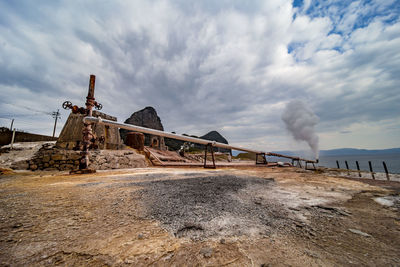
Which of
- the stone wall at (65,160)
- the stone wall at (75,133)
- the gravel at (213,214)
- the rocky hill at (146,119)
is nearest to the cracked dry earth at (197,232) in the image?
the gravel at (213,214)

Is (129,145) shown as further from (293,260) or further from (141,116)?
(141,116)

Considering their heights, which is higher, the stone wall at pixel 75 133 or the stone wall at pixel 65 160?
the stone wall at pixel 75 133

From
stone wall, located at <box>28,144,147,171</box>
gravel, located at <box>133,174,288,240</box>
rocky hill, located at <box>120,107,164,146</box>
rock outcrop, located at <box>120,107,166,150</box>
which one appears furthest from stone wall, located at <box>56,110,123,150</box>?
rocky hill, located at <box>120,107,164,146</box>

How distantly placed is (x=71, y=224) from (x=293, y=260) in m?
2.29

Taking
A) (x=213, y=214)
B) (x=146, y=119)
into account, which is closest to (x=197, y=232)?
(x=213, y=214)

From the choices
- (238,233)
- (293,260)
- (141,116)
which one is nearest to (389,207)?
(293,260)

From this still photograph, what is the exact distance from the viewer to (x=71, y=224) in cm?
168

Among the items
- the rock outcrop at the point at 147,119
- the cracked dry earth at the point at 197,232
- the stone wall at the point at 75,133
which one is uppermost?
the rock outcrop at the point at 147,119

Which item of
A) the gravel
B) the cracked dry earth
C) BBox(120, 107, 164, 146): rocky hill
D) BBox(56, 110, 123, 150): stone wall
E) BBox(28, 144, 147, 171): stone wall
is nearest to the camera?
the cracked dry earth

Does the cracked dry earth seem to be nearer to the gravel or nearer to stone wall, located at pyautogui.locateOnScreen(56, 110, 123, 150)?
the gravel

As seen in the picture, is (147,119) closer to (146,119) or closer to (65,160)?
(146,119)

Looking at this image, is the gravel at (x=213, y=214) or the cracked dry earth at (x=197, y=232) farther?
the gravel at (x=213, y=214)

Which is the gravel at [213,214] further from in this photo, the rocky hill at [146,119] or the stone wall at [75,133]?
the rocky hill at [146,119]

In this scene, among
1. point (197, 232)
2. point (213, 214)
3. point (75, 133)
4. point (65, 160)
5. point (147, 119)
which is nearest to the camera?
point (197, 232)
